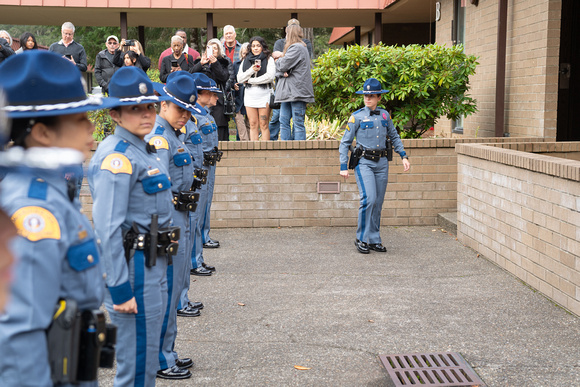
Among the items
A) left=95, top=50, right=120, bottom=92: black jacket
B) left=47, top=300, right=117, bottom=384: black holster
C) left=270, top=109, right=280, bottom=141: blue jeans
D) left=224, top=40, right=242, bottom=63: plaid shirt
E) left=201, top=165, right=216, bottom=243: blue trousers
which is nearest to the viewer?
left=47, top=300, right=117, bottom=384: black holster

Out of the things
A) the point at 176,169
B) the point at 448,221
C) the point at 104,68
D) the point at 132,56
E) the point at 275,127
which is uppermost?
the point at 132,56

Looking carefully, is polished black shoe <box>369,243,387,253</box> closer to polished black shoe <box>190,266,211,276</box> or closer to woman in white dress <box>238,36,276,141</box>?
polished black shoe <box>190,266,211,276</box>

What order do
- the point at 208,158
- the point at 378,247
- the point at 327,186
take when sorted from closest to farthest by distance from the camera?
the point at 208,158 → the point at 378,247 → the point at 327,186

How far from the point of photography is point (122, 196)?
3.46m

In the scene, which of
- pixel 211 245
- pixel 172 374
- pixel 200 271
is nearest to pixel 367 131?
pixel 211 245

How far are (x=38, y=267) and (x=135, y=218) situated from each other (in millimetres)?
1463

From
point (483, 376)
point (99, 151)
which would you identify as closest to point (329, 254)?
point (483, 376)

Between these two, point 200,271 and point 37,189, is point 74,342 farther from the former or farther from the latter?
point 200,271

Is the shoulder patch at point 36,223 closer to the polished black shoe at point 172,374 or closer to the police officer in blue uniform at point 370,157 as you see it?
the polished black shoe at point 172,374

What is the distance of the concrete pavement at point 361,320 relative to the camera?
4.81 m

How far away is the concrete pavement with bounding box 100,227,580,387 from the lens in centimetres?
481

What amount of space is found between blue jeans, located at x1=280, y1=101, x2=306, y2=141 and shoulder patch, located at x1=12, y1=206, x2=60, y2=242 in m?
8.77

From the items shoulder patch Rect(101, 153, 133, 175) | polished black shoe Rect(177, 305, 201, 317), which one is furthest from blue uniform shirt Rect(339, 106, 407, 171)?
shoulder patch Rect(101, 153, 133, 175)

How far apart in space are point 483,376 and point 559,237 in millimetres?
2269
